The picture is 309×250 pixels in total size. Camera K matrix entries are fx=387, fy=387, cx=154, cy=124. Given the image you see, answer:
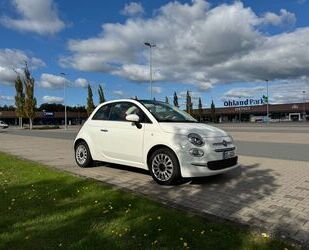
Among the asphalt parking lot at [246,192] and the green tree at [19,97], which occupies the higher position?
the green tree at [19,97]

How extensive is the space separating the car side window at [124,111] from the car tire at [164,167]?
77 centimetres

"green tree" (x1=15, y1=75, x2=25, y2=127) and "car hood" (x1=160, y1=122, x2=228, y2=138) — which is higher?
"green tree" (x1=15, y1=75, x2=25, y2=127)

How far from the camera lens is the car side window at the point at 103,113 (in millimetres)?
8609

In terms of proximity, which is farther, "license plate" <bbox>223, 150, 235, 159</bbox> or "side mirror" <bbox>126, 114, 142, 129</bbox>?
"side mirror" <bbox>126, 114, 142, 129</bbox>

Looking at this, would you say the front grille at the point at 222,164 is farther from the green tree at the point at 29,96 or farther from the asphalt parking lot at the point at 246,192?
the green tree at the point at 29,96

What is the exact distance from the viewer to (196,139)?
266 inches

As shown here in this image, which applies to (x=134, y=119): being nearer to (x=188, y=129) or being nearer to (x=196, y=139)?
(x=188, y=129)

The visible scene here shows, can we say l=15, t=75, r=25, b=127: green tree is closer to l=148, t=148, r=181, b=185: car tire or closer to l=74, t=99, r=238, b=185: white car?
l=74, t=99, r=238, b=185: white car

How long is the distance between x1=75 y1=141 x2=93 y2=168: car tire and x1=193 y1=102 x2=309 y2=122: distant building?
88531 millimetres

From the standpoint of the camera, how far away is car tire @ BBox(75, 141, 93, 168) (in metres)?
9.03

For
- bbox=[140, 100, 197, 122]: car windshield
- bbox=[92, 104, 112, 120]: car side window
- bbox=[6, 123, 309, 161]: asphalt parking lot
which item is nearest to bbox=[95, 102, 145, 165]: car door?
bbox=[92, 104, 112, 120]: car side window

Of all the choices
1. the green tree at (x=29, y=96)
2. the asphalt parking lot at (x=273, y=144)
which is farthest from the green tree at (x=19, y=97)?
the asphalt parking lot at (x=273, y=144)

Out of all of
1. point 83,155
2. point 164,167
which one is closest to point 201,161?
point 164,167

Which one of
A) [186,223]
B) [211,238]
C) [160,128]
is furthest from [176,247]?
[160,128]
